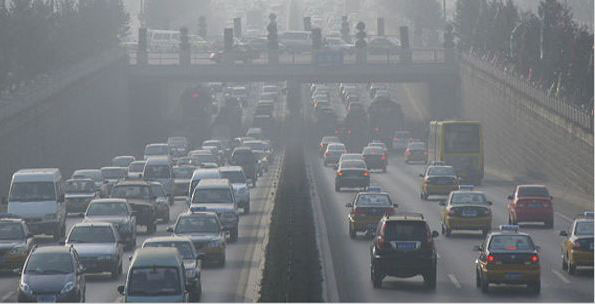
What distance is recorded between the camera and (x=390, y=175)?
9650cm

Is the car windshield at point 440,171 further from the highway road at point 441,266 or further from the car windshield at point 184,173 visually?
the car windshield at point 184,173

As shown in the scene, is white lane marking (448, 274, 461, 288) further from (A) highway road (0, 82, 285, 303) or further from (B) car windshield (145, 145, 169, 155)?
(B) car windshield (145, 145, 169, 155)

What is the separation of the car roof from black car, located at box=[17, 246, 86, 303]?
209 cm

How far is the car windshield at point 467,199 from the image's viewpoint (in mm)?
53281

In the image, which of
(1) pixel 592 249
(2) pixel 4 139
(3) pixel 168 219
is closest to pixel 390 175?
(2) pixel 4 139

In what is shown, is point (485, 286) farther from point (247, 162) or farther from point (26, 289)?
point (247, 162)

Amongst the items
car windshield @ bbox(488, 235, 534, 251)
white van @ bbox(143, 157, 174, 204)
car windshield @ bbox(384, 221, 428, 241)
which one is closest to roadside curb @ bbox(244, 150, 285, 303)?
car windshield @ bbox(384, 221, 428, 241)

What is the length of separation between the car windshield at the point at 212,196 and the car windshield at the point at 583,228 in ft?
52.1

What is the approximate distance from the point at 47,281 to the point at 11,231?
1043cm

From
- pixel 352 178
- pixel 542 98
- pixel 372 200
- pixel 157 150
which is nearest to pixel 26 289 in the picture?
pixel 372 200

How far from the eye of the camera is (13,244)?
141 feet

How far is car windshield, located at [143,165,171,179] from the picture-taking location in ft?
235

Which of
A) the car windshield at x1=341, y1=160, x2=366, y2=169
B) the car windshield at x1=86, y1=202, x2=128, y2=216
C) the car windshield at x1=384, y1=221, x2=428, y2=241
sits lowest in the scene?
the car windshield at x1=341, y1=160, x2=366, y2=169

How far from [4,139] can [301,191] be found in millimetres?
17462
